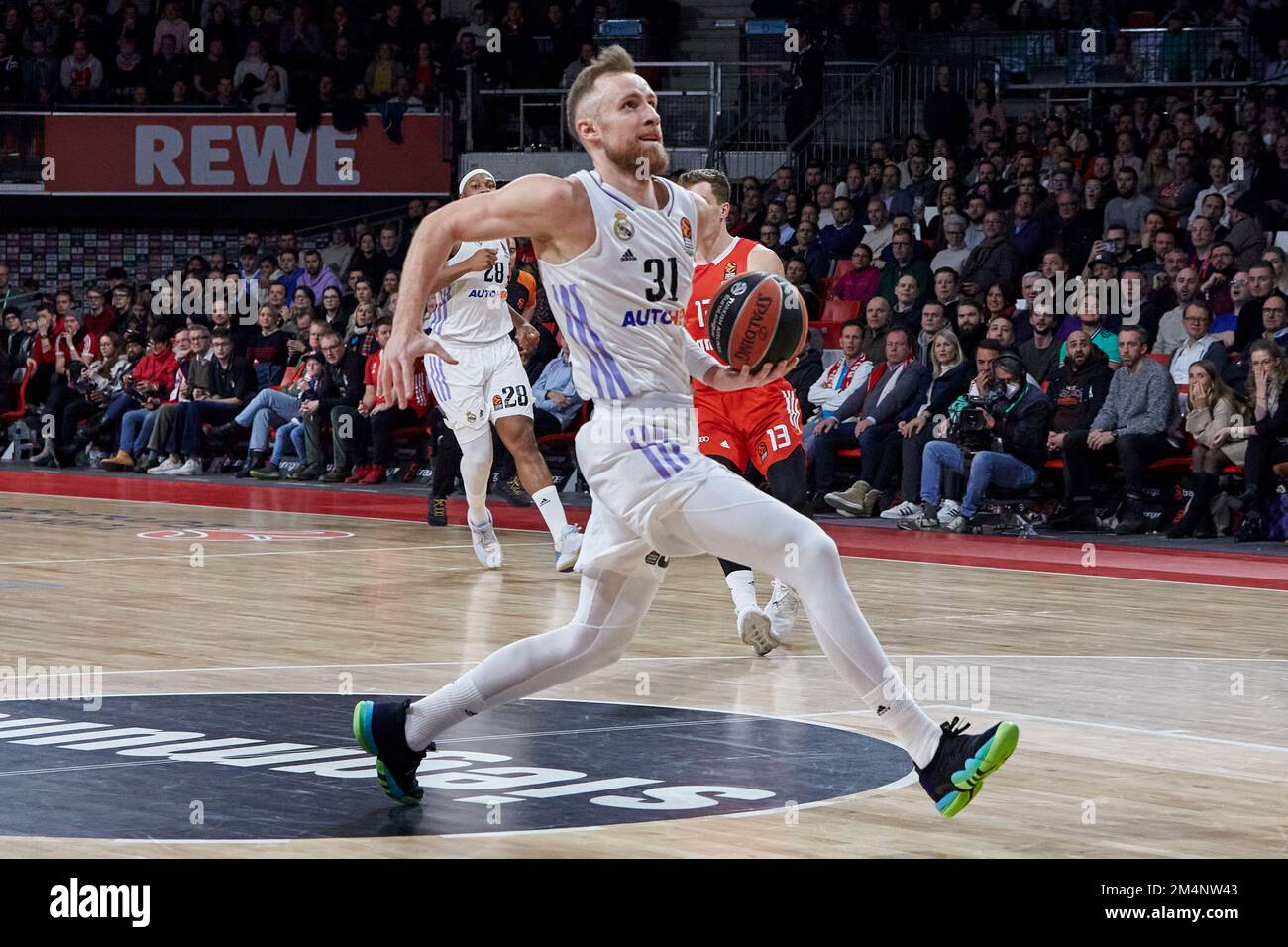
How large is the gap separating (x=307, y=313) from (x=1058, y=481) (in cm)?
807

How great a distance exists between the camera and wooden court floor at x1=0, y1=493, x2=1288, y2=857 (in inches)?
171

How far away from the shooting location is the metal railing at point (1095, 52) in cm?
1784

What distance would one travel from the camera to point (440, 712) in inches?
183

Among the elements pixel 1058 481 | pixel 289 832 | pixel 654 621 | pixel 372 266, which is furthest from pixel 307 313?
pixel 289 832

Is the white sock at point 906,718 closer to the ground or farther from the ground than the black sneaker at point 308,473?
farther from the ground

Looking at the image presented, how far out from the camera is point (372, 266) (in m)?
19.3

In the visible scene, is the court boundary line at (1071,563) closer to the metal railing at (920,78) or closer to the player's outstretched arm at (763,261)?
the player's outstretched arm at (763,261)

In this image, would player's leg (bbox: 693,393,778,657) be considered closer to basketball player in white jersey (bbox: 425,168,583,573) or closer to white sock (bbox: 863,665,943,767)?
basketball player in white jersey (bbox: 425,168,583,573)

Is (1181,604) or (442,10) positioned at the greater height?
(442,10)

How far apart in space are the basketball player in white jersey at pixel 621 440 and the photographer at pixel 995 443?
311 inches

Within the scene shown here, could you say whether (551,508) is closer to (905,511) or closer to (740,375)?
(905,511)

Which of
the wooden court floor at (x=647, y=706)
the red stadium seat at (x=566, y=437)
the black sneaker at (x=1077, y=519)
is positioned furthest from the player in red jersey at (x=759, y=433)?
the red stadium seat at (x=566, y=437)
